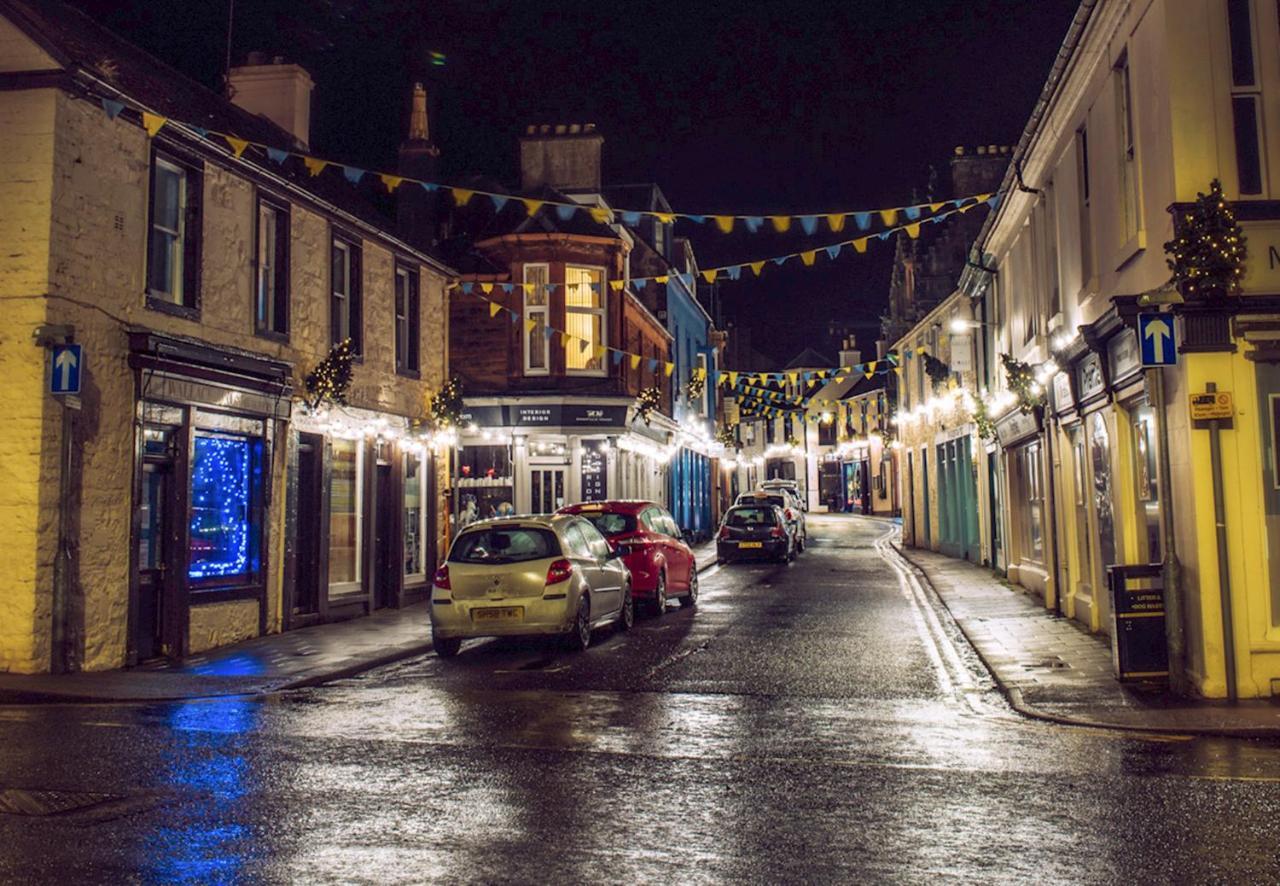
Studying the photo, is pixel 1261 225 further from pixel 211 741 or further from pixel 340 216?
pixel 340 216

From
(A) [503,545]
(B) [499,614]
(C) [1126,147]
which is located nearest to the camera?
(C) [1126,147]

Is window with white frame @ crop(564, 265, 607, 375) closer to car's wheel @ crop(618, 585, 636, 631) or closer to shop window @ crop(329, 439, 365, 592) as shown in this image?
shop window @ crop(329, 439, 365, 592)

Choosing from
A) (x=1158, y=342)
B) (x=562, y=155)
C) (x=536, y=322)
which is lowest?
(x=1158, y=342)

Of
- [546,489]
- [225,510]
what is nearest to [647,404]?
[546,489]

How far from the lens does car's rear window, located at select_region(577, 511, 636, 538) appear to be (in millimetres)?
17766

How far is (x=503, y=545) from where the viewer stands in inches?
533

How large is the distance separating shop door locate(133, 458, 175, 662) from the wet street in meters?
3.06

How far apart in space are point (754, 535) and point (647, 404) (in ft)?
14.9

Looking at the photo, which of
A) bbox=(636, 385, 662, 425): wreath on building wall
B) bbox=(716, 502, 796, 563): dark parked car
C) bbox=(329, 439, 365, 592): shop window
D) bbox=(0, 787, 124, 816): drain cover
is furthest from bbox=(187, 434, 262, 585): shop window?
bbox=(716, 502, 796, 563): dark parked car

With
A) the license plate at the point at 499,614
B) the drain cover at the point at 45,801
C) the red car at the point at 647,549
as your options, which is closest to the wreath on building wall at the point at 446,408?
the red car at the point at 647,549

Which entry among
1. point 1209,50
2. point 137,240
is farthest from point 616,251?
point 1209,50

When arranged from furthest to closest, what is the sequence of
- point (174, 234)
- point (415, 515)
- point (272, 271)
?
point (415, 515), point (272, 271), point (174, 234)

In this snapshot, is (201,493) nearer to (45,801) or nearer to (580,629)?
(580,629)

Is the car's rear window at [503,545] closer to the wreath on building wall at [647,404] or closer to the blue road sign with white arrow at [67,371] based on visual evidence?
the blue road sign with white arrow at [67,371]
